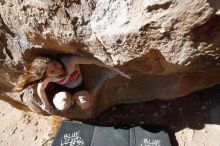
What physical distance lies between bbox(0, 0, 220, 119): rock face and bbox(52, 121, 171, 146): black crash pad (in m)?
0.33

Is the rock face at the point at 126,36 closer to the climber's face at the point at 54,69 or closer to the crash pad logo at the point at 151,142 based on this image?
the climber's face at the point at 54,69

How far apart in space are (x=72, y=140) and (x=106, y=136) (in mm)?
242

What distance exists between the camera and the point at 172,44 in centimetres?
151

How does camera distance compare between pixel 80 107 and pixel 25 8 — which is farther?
pixel 80 107

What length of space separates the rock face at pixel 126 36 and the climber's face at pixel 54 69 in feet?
0.23

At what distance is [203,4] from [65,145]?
4.84ft

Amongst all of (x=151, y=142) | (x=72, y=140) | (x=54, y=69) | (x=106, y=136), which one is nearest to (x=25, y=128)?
(x=72, y=140)

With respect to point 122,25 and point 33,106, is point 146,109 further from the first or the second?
point 122,25

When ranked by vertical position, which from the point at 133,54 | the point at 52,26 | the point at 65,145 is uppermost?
the point at 52,26

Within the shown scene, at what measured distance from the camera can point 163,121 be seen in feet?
7.91

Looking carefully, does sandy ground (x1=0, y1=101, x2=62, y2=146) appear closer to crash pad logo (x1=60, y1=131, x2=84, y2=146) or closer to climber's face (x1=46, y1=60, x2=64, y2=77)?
crash pad logo (x1=60, y1=131, x2=84, y2=146)

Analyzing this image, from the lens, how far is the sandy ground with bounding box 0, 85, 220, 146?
2.33 m

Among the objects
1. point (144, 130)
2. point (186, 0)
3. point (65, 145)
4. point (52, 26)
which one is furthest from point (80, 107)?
point (186, 0)

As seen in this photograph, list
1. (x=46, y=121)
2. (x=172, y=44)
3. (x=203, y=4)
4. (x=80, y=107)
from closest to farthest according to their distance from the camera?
(x=203, y=4), (x=172, y=44), (x=80, y=107), (x=46, y=121)
